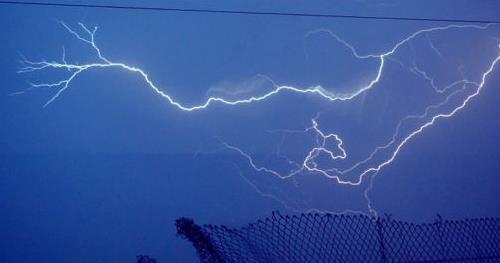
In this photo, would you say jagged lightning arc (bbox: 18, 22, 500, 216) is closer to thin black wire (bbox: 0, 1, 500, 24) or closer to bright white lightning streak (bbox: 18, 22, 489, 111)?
bright white lightning streak (bbox: 18, 22, 489, 111)

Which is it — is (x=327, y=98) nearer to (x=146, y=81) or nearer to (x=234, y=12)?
(x=234, y=12)

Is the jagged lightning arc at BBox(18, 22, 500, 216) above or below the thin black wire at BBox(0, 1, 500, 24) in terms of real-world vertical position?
below

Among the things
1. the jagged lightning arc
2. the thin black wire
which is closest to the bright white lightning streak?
the jagged lightning arc

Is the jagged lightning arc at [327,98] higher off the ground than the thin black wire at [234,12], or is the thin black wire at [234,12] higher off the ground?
the thin black wire at [234,12]

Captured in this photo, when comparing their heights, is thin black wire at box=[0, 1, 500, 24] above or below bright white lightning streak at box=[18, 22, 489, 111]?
above

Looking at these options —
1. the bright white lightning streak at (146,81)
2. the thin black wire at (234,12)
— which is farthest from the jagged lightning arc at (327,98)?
the thin black wire at (234,12)

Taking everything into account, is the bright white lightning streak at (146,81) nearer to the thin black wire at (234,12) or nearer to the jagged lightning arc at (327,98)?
the jagged lightning arc at (327,98)

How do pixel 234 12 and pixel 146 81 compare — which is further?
pixel 234 12

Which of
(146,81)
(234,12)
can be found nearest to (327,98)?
(234,12)
